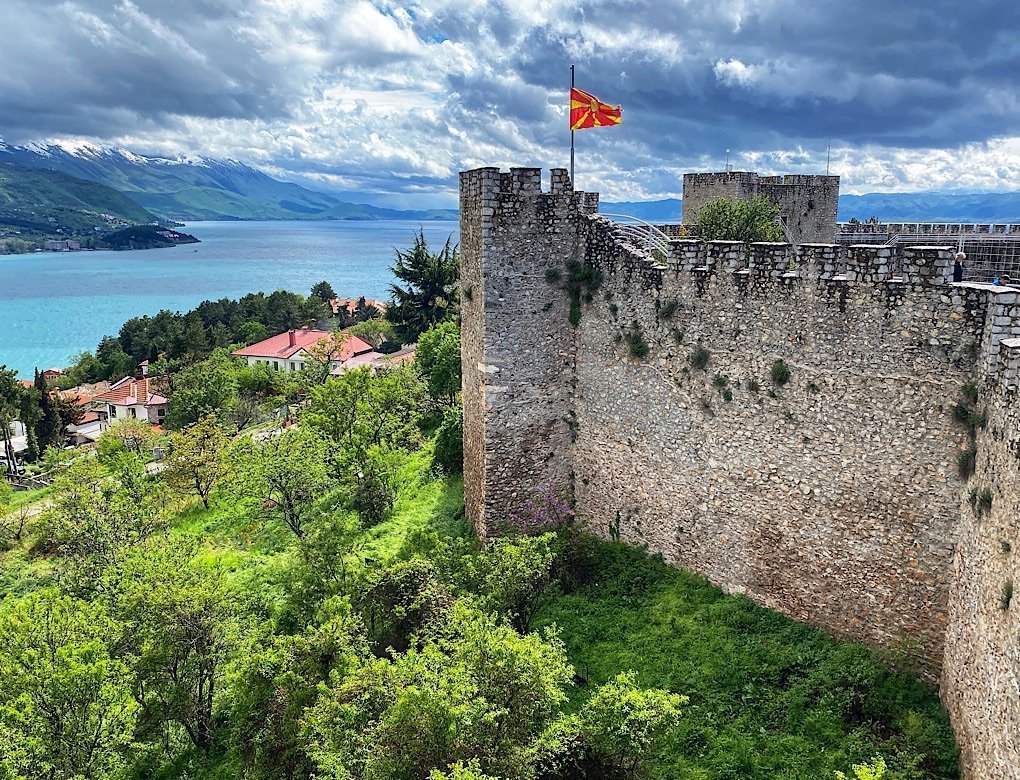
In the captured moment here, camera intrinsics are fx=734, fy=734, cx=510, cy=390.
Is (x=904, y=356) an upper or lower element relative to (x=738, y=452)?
upper

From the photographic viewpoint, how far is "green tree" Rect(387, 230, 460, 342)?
4659 centimetres

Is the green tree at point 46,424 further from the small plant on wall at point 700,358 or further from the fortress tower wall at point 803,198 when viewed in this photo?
the small plant on wall at point 700,358

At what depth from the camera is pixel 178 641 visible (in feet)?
46.1

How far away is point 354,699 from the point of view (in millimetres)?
11000

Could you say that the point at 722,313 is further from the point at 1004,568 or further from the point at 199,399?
the point at 199,399

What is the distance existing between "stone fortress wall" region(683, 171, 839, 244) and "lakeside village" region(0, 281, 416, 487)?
16938mm

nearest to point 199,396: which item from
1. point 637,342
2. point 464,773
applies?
point 637,342

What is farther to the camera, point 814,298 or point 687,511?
point 687,511

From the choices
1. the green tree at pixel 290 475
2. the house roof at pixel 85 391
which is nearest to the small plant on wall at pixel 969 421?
the green tree at pixel 290 475

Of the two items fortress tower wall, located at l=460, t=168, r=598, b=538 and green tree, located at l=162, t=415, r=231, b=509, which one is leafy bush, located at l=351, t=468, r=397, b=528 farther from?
green tree, located at l=162, t=415, r=231, b=509

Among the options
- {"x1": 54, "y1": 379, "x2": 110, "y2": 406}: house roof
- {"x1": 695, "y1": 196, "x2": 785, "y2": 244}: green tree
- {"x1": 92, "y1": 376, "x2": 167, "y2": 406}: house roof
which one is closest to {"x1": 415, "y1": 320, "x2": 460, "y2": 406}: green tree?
{"x1": 695, "y1": 196, "x2": 785, "y2": 244}: green tree

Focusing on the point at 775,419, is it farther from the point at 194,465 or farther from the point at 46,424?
the point at 46,424

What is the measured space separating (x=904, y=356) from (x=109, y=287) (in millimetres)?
220945

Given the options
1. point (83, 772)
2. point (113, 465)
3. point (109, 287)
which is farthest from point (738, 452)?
point (109, 287)
